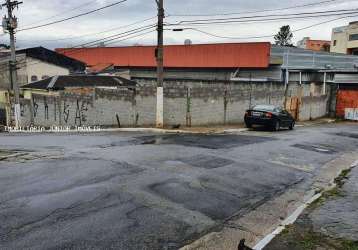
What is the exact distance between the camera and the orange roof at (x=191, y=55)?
1606 inches

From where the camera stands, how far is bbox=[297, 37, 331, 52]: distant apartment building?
9863cm

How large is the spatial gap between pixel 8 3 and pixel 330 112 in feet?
99.8

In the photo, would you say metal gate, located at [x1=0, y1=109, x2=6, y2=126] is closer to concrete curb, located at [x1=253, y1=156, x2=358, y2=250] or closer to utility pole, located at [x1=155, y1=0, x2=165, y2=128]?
utility pole, located at [x1=155, y1=0, x2=165, y2=128]

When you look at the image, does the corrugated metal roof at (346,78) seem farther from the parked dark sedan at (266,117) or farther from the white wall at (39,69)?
the white wall at (39,69)

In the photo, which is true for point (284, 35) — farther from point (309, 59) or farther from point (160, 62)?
point (160, 62)

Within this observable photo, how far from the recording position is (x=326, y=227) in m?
7.28

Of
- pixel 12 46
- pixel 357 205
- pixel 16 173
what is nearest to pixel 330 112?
pixel 12 46

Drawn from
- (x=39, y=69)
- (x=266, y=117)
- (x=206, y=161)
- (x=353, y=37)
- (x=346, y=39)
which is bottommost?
(x=206, y=161)

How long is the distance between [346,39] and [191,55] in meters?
50.5

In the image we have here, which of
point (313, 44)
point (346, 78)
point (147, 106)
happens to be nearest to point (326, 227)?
point (147, 106)

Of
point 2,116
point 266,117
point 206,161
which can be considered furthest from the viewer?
point 2,116

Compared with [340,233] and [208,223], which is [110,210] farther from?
[340,233]

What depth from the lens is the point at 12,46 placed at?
30.4 metres

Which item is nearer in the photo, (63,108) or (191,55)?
(63,108)
